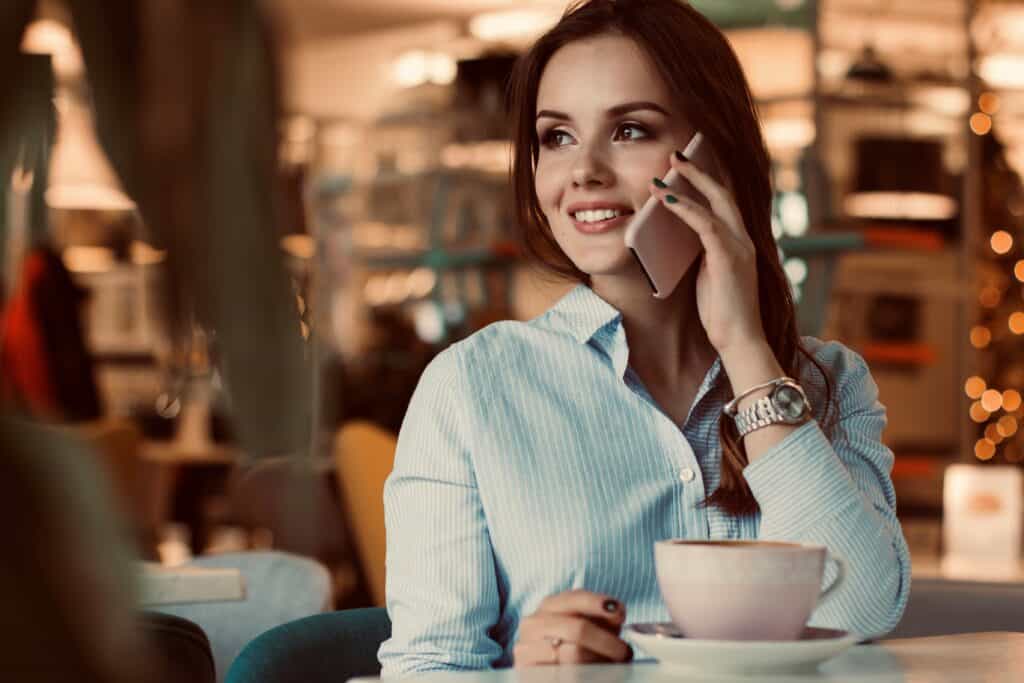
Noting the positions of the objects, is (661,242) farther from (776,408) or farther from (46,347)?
Answer: (46,347)

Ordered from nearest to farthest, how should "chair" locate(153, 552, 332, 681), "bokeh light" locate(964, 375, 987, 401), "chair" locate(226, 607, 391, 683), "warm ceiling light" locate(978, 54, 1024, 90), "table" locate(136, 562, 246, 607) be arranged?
"chair" locate(226, 607, 391, 683) < "table" locate(136, 562, 246, 607) < "chair" locate(153, 552, 332, 681) < "bokeh light" locate(964, 375, 987, 401) < "warm ceiling light" locate(978, 54, 1024, 90)

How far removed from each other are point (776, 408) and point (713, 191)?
0.20 metres

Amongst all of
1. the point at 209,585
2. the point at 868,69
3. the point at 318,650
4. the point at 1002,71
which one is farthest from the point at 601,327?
the point at 1002,71

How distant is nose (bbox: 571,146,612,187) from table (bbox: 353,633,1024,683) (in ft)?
1.63

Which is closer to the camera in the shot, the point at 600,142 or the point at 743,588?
the point at 743,588

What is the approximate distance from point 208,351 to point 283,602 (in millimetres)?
1632

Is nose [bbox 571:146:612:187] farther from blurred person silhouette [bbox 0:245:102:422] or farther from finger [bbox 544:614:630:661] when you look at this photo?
blurred person silhouette [bbox 0:245:102:422]

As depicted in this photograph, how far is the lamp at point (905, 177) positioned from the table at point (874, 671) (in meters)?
6.44

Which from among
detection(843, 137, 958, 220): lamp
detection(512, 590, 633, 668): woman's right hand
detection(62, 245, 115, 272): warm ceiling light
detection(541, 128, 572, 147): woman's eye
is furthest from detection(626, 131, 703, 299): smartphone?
detection(843, 137, 958, 220): lamp

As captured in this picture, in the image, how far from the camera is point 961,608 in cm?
136

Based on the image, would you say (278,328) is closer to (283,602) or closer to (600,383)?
(600,383)

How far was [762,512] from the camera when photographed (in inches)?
45.5

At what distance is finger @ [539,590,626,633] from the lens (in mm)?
947

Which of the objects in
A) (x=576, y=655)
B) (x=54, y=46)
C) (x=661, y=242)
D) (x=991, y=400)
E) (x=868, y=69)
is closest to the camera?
(x=54, y=46)
